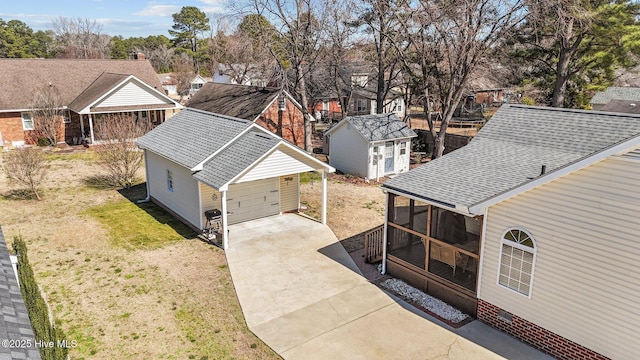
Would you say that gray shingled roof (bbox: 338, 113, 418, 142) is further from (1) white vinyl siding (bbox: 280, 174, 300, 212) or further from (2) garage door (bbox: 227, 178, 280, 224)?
(2) garage door (bbox: 227, 178, 280, 224)

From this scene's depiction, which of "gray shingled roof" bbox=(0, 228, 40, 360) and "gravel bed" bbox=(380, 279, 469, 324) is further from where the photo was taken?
"gravel bed" bbox=(380, 279, 469, 324)

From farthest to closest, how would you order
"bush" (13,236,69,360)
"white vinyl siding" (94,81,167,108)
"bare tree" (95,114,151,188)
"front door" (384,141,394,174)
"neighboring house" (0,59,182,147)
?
"white vinyl siding" (94,81,167,108), "neighboring house" (0,59,182,147), "front door" (384,141,394,174), "bare tree" (95,114,151,188), "bush" (13,236,69,360)

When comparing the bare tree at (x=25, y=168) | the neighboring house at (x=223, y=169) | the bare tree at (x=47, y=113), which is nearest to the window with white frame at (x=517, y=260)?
the neighboring house at (x=223, y=169)

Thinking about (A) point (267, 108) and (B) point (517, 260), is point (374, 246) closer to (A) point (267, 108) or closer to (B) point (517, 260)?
(B) point (517, 260)

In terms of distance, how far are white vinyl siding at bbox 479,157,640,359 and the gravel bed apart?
1.57 meters

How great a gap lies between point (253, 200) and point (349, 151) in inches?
364

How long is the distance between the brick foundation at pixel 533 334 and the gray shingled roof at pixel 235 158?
811cm

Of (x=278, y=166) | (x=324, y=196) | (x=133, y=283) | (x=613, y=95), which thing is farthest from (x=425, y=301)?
(x=613, y=95)

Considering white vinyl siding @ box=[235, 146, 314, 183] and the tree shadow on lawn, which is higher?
white vinyl siding @ box=[235, 146, 314, 183]

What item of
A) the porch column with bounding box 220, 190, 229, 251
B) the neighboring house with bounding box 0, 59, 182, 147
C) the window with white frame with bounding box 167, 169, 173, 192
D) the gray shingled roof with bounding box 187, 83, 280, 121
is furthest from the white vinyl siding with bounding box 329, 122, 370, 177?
the neighboring house with bounding box 0, 59, 182, 147

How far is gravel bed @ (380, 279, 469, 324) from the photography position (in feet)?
35.5

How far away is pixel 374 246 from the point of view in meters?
13.9

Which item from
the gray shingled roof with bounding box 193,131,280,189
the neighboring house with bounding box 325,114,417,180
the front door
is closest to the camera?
the gray shingled roof with bounding box 193,131,280,189

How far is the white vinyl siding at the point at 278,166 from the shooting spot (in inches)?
577
